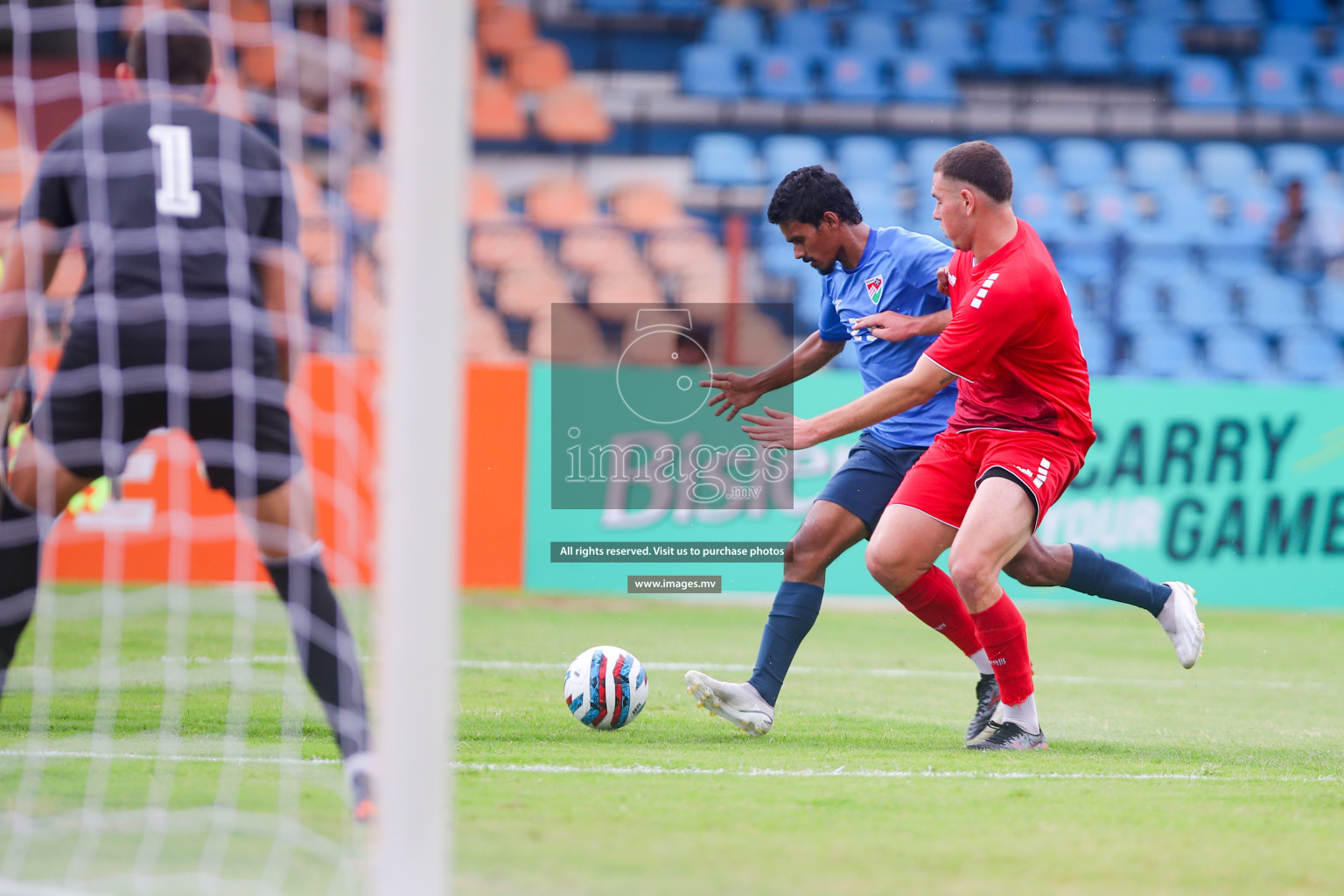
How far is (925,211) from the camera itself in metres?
13.2

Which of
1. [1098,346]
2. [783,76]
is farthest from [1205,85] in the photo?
[1098,346]

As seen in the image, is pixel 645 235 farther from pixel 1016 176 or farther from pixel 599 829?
pixel 599 829

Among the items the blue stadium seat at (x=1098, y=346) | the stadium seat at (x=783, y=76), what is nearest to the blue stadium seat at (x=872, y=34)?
the stadium seat at (x=783, y=76)

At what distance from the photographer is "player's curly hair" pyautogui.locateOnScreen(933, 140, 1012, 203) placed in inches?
173

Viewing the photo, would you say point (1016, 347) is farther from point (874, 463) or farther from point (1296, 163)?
point (1296, 163)

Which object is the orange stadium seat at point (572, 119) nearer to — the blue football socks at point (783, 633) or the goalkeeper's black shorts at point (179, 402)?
the blue football socks at point (783, 633)

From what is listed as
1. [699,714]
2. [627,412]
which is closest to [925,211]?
[627,412]

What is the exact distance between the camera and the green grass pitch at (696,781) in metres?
2.91

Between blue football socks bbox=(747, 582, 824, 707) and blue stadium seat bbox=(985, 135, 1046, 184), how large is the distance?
33.5 feet

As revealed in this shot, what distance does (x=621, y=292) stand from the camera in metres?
10.4

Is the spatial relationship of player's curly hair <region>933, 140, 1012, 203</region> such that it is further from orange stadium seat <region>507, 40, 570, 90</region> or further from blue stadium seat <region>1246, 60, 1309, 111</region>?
blue stadium seat <region>1246, 60, 1309, 111</region>

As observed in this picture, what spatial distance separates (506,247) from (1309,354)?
7.20 metres

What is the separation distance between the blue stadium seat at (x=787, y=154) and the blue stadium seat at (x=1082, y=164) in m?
2.65

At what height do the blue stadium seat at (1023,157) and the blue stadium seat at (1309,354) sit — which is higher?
the blue stadium seat at (1023,157)
